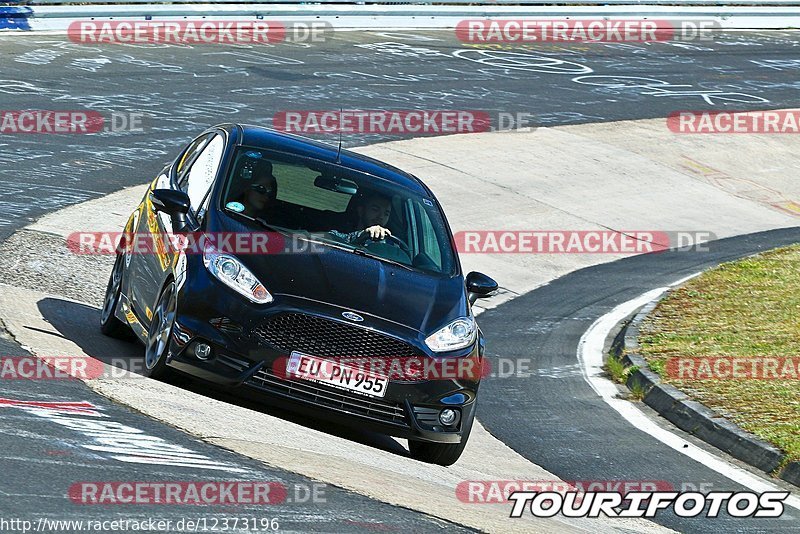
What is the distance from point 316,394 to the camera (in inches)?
279

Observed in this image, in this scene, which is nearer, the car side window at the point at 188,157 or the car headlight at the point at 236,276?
the car headlight at the point at 236,276

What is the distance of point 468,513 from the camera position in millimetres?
6137

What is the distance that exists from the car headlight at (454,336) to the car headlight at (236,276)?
983mm

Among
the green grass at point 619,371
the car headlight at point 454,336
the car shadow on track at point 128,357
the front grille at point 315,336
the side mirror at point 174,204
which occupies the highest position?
the side mirror at point 174,204

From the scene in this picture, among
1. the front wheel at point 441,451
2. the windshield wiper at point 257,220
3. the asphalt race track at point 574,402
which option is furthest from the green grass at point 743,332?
the windshield wiper at point 257,220

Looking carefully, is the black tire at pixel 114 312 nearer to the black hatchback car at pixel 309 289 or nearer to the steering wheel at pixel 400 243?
the black hatchback car at pixel 309 289

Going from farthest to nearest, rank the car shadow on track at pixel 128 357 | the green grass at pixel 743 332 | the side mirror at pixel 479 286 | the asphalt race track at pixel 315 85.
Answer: the asphalt race track at pixel 315 85
the green grass at pixel 743 332
the side mirror at pixel 479 286
the car shadow on track at pixel 128 357

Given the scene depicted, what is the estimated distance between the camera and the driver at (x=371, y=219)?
811 cm

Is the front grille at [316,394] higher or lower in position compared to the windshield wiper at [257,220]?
lower

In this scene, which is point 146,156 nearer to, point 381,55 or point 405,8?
point 381,55

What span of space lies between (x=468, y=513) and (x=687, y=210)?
13.0 meters

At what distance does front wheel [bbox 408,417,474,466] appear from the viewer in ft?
24.7

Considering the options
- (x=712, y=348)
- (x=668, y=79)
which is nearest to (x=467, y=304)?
(x=712, y=348)

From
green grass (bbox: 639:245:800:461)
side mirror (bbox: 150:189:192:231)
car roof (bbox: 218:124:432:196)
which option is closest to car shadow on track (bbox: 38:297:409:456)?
side mirror (bbox: 150:189:192:231)
